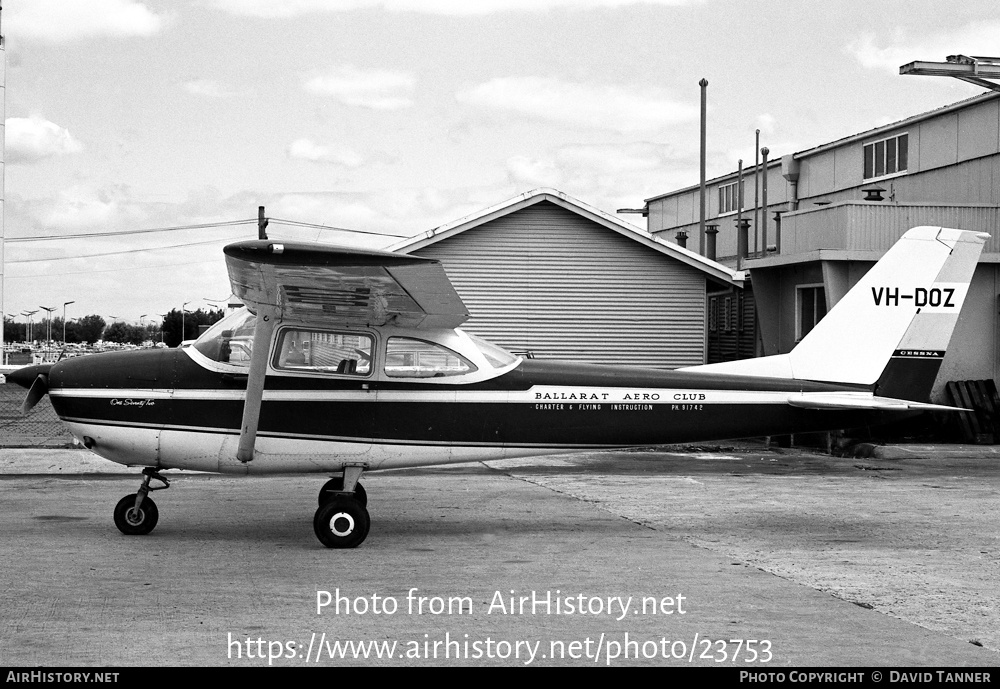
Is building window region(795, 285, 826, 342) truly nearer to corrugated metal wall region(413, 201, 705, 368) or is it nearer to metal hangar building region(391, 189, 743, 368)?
metal hangar building region(391, 189, 743, 368)

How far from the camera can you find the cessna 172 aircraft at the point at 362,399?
8961 millimetres

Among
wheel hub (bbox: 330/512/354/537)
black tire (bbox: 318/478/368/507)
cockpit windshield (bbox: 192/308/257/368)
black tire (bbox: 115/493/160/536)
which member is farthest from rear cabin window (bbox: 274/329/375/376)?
black tire (bbox: 115/493/160/536)

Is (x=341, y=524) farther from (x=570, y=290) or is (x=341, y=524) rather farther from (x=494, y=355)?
(x=570, y=290)

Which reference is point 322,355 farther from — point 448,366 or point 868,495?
point 868,495

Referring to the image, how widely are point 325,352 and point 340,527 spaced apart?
1537mm

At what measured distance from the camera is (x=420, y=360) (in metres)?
9.48

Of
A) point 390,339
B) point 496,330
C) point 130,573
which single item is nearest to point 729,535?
point 390,339

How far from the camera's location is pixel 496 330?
770 inches

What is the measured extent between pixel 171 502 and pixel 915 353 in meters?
7.76

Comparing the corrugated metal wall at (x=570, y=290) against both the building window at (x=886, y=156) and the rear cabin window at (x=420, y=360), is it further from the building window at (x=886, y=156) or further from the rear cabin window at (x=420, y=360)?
the rear cabin window at (x=420, y=360)

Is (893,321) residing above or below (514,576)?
above

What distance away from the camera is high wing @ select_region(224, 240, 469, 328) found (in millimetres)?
7621

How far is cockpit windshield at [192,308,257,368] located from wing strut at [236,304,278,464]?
11.7 inches

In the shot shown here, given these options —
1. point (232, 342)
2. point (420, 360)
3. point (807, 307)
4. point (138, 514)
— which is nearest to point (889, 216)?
point (807, 307)
